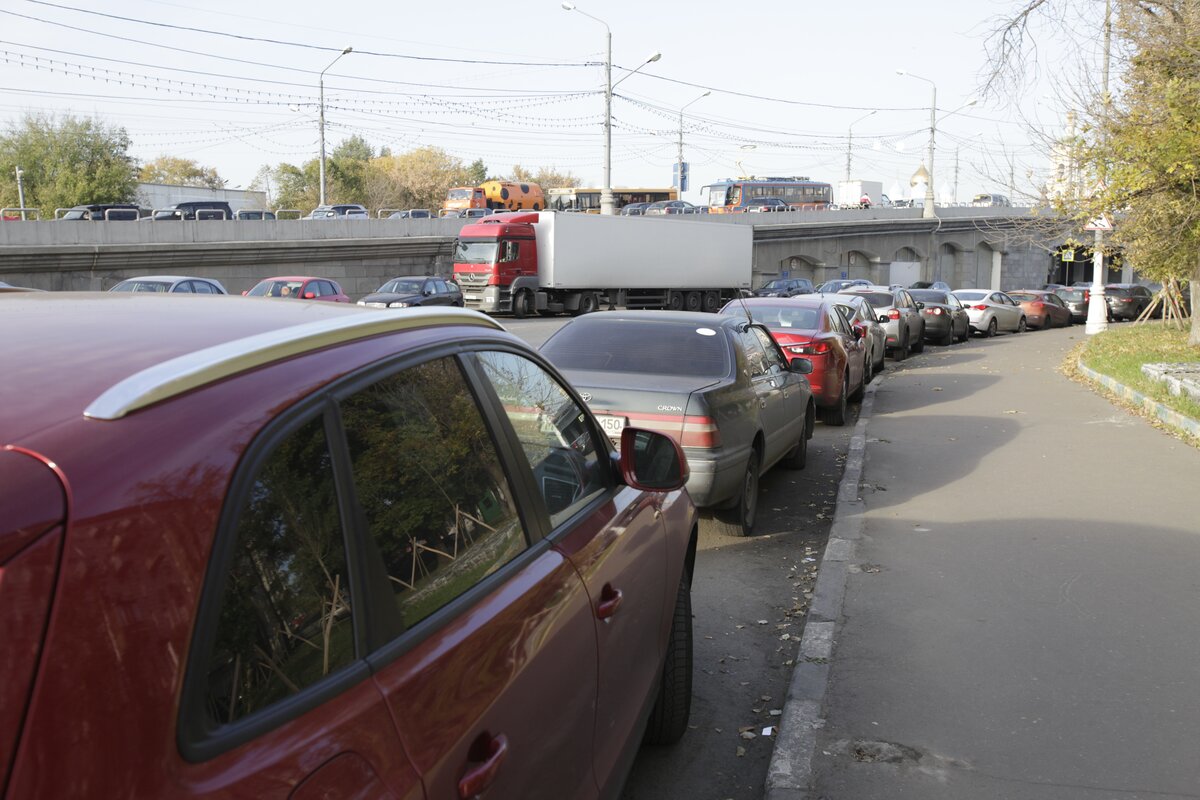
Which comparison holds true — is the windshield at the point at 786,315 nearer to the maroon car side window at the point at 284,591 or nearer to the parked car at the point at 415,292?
the maroon car side window at the point at 284,591

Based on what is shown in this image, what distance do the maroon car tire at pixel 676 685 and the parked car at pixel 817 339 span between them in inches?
329

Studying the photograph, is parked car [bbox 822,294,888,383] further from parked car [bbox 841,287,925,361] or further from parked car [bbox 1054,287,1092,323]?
parked car [bbox 1054,287,1092,323]

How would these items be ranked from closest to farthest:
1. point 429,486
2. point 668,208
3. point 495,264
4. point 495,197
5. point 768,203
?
point 429,486 → point 495,264 → point 495,197 → point 668,208 → point 768,203

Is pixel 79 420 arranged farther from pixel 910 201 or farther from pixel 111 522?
pixel 910 201

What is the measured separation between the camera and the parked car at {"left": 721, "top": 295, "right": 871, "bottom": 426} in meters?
13.0

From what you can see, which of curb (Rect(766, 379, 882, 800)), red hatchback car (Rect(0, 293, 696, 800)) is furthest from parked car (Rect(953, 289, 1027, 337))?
red hatchback car (Rect(0, 293, 696, 800))

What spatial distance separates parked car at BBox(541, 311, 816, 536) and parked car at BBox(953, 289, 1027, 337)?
25759 mm

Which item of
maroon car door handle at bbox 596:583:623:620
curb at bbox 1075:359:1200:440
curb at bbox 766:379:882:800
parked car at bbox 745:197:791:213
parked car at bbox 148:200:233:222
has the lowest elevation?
curb at bbox 766:379:882:800

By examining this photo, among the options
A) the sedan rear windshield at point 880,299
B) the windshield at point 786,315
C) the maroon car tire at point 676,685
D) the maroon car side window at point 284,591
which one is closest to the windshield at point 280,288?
the sedan rear windshield at point 880,299

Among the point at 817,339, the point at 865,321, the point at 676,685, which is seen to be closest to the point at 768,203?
the point at 865,321

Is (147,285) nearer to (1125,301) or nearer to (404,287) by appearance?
(404,287)

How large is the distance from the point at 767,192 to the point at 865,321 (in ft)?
180

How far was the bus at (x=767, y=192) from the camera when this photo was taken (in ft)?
230

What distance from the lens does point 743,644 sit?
578cm
